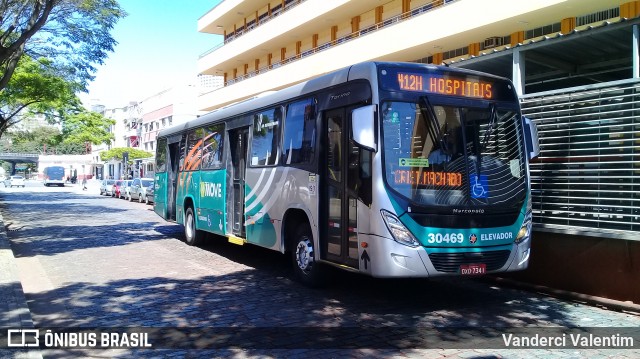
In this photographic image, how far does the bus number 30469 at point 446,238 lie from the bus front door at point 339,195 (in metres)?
0.97

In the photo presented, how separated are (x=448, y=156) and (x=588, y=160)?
2462 millimetres

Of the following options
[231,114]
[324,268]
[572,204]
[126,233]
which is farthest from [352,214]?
[126,233]

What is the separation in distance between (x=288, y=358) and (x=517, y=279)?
194 inches

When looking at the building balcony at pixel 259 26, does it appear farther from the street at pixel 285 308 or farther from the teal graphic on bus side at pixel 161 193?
the street at pixel 285 308

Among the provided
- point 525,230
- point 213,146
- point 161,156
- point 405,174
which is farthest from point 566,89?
point 161,156

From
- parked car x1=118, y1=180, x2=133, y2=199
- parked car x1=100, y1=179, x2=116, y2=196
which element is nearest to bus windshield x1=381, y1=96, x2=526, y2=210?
parked car x1=118, y1=180, x2=133, y2=199

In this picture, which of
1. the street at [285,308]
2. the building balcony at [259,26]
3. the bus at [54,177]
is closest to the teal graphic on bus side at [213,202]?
the street at [285,308]

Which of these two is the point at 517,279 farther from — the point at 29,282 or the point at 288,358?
the point at 29,282

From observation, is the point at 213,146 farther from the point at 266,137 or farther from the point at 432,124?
the point at 432,124

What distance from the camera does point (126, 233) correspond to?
15.6 meters

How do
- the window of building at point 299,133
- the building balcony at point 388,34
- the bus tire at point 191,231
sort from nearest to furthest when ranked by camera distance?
the window of building at point 299,133
the bus tire at point 191,231
the building balcony at point 388,34

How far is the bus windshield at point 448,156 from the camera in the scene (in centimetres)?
633

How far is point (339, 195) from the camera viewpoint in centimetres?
709

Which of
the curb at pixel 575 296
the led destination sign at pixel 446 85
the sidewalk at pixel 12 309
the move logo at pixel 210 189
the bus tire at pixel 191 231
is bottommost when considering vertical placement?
the curb at pixel 575 296
